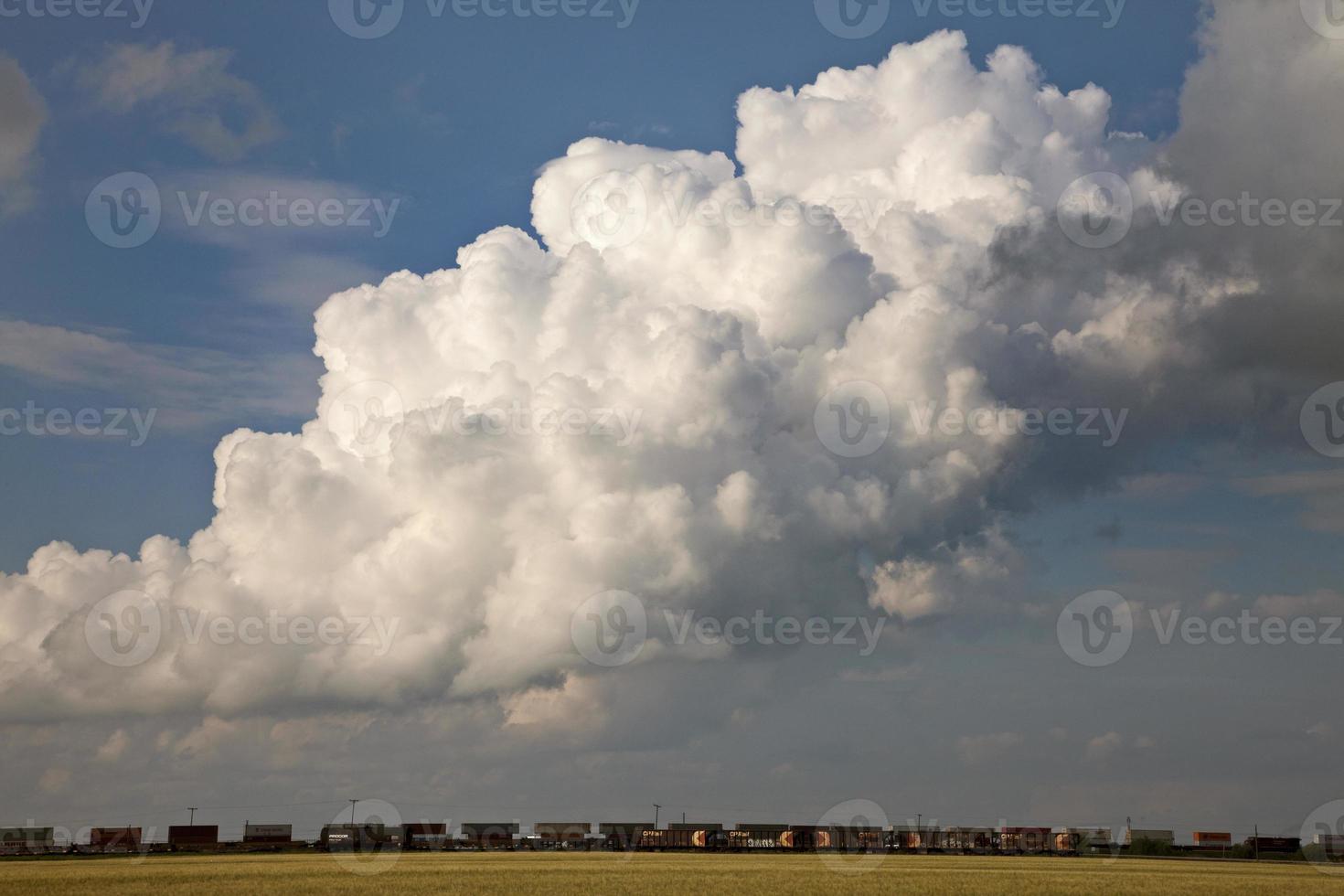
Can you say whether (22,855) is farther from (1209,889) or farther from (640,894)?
(1209,889)

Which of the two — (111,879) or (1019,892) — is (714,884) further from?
(111,879)

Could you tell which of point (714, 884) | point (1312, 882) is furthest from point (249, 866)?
point (1312, 882)

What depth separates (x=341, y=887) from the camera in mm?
88312

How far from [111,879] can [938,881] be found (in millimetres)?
67977

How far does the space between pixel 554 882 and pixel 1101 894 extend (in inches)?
1557

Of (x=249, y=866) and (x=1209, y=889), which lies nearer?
(x=1209, y=889)

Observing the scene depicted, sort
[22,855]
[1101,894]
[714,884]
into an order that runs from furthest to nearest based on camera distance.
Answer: [22,855] → [714,884] → [1101,894]

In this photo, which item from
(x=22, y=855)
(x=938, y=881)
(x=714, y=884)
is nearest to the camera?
(x=714, y=884)

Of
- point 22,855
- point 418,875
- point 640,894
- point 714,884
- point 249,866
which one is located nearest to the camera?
point 640,894

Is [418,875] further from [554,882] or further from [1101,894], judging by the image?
[1101,894]

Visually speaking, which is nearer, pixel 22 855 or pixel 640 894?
pixel 640 894

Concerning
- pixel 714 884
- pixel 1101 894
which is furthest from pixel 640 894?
pixel 1101 894

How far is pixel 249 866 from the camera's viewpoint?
130m

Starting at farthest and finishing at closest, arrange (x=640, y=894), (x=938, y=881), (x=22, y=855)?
1. (x=22, y=855)
2. (x=938, y=881)
3. (x=640, y=894)
